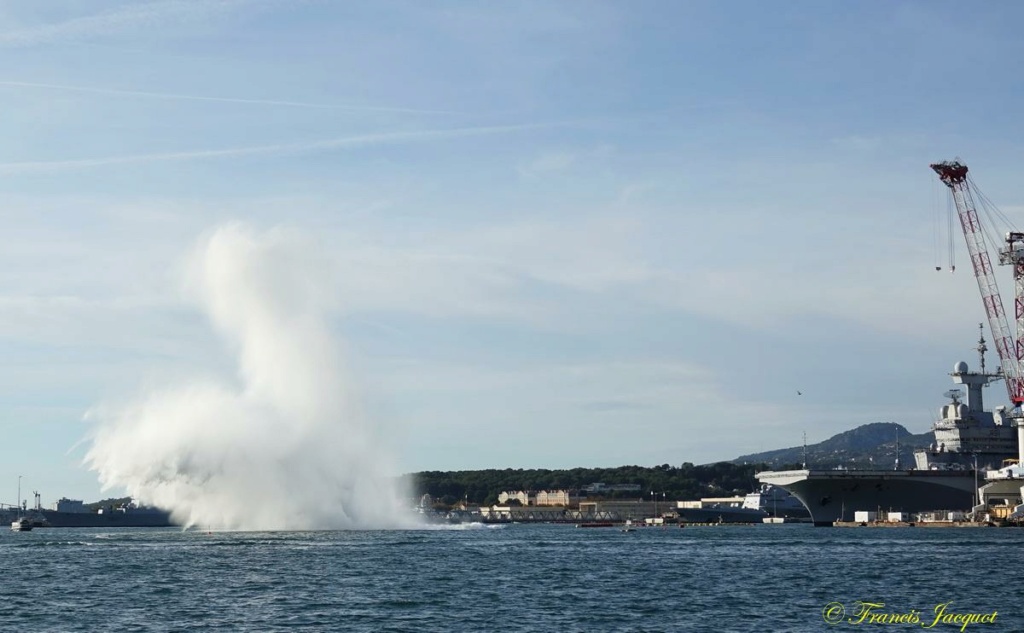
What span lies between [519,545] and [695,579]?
5072 cm

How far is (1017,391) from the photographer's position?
191500mm

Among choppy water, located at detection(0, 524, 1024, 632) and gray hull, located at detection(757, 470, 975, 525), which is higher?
gray hull, located at detection(757, 470, 975, 525)
